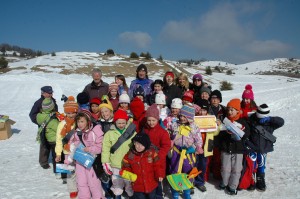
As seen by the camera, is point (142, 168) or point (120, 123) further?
point (120, 123)

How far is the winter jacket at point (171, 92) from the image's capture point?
5.42m

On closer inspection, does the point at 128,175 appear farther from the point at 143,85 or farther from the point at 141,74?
the point at 141,74

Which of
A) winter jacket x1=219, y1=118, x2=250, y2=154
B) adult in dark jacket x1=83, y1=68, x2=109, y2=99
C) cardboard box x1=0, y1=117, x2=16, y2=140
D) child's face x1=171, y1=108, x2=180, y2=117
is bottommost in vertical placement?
cardboard box x1=0, y1=117, x2=16, y2=140

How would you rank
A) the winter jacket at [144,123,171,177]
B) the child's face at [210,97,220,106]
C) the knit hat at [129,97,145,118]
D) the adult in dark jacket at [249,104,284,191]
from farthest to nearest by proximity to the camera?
the child's face at [210,97,220,106] → the knit hat at [129,97,145,118] → the adult in dark jacket at [249,104,284,191] → the winter jacket at [144,123,171,177]

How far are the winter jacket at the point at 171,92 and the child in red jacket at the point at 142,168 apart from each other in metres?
1.96

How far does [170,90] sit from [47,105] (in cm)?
284

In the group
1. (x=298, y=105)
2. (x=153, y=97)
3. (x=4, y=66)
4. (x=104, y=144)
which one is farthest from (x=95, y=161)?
(x=4, y=66)

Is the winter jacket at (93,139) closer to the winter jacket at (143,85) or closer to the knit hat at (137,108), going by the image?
the knit hat at (137,108)

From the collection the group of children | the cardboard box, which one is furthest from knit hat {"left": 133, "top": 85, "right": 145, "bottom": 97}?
the cardboard box

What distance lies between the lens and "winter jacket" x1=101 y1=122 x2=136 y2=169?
3852 millimetres

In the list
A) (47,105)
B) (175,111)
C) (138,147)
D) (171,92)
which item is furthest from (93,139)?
(171,92)

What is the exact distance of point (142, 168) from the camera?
3564mm

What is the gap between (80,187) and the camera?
397cm

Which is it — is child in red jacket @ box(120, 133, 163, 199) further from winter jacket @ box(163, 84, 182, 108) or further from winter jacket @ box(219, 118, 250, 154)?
winter jacket @ box(163, 84, 182, 108)
